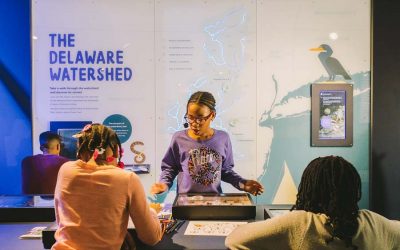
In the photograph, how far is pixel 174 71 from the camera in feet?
12.2

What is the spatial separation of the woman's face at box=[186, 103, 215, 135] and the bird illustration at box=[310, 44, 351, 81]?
1483mm

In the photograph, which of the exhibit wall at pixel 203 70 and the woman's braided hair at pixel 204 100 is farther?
the exhibit wall at pixel 203 70

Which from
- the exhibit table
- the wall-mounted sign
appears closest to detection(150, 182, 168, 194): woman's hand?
the exhibit table

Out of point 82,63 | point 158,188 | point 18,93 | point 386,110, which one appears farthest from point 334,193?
point 18,93

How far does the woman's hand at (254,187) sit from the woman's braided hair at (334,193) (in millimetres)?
1072

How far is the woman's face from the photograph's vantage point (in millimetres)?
2746

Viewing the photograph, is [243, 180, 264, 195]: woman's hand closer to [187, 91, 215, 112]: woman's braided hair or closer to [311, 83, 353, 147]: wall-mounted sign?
[187, 91, 215, 112]: woman's braided hair

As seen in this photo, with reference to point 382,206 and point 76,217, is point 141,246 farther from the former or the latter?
point 382,206

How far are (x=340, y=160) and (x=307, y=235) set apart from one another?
307mm

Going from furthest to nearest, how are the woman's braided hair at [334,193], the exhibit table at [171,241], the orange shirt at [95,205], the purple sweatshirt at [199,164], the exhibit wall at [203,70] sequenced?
the exhibit wall at [203,70] → the purple sweatshirt at [199,164] → the exhibit table at [171,241] → the orange shirt at [95,205] → the woman's braided hair at [334,193]

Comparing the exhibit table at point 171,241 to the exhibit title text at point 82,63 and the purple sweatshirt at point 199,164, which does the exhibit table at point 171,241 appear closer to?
the purple sweatshirt at point 199,164

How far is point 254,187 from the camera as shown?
253cm

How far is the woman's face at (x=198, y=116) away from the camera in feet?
9.01

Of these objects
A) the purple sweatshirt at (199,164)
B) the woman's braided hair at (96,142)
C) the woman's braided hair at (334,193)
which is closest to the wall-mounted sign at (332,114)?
the purple sweatshirt at (199,164)
